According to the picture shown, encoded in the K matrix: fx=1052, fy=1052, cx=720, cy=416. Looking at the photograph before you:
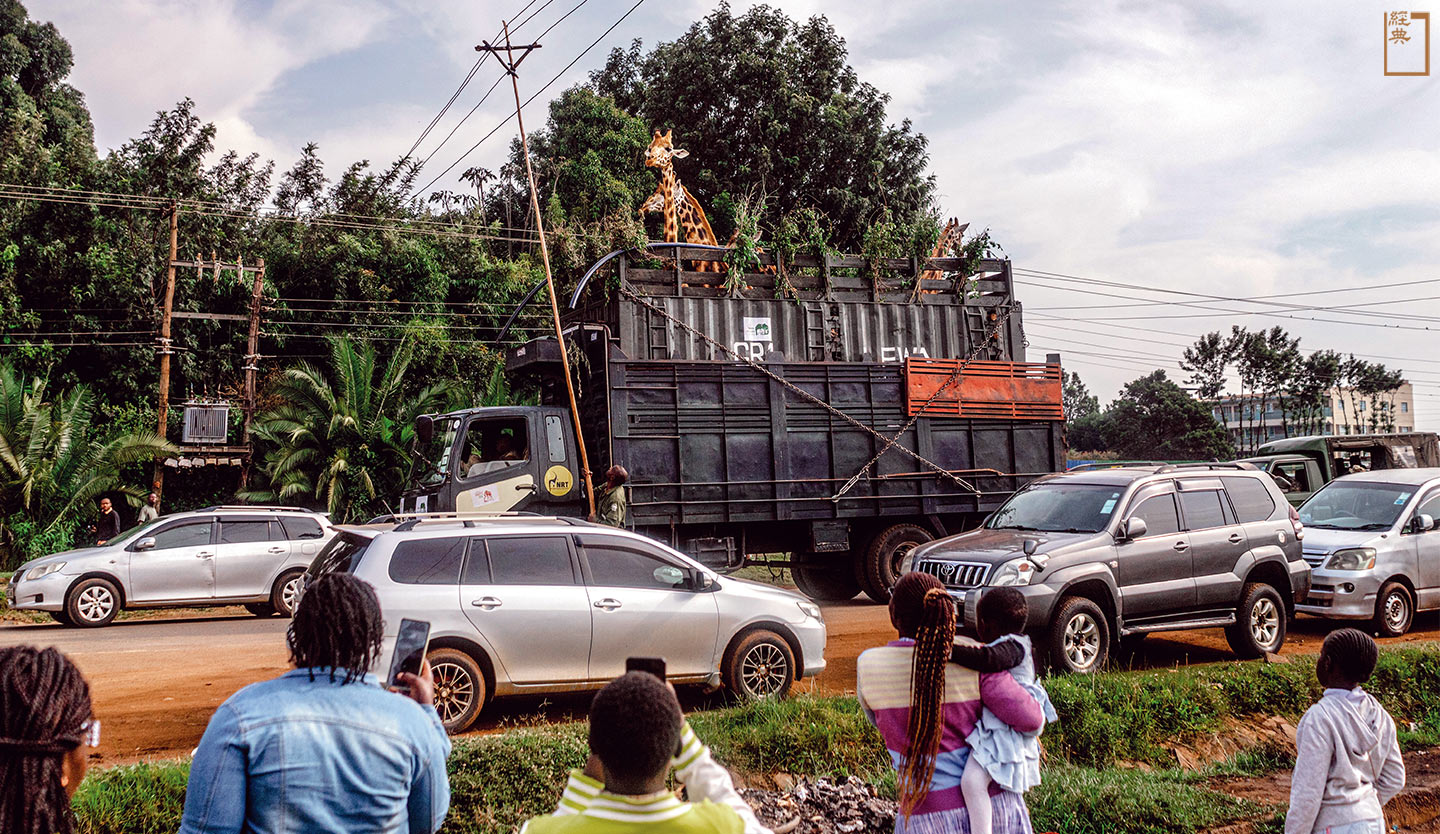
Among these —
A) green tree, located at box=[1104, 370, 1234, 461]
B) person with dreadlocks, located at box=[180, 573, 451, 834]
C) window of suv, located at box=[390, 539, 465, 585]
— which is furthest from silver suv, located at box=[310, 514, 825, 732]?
green tree, located at box=[1104, 370, 1234, 461]

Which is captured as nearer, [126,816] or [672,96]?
[126,816]

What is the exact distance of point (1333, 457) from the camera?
1892 centimetres

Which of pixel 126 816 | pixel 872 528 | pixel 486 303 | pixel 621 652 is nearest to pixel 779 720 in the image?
pixel 621 652

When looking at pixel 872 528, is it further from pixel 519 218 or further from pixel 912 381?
pixel 519 218

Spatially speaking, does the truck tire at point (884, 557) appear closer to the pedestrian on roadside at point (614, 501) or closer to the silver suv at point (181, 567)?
the pedestrian on roadside at point (614, 501)

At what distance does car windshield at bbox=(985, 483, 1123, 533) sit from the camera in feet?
31.0

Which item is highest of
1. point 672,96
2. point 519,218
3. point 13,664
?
point 672,96

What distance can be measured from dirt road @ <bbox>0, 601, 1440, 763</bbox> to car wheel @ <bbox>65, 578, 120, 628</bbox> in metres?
0.17

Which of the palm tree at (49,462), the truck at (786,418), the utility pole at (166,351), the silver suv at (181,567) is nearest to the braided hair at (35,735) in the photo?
the truck at (786,418)

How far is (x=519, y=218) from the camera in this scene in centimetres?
3462

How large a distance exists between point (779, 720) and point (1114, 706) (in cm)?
257

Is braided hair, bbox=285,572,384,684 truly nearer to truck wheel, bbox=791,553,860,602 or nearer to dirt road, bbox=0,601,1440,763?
dirt road, bbox=0,601,1440,763

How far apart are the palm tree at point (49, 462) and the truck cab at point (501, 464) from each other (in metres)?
12.2

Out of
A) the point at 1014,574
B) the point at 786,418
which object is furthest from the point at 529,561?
the point at 786,418
